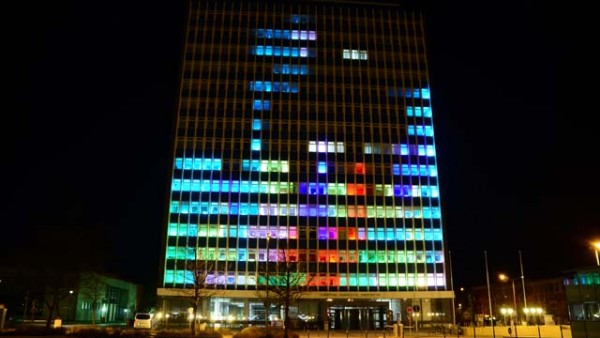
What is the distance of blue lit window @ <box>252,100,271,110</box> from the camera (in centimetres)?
9750

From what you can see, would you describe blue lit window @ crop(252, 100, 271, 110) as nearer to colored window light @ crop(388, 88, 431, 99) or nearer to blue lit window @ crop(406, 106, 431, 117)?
colored window light @ crop(388, 88, 431, 99)

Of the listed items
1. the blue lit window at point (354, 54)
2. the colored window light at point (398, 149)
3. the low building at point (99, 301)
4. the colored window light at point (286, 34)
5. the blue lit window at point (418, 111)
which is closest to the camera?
the low building at point (99, 301)

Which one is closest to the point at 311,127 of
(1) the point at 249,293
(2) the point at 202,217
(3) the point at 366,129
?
(3) the point at 366,129

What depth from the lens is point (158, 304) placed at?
8631 centimetres

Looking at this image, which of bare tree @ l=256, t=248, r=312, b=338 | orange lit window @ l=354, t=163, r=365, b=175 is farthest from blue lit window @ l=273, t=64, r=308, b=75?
bare tree @ l=256, t=248, r=312, b=338

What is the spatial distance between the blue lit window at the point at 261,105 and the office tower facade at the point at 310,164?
7.4 inches

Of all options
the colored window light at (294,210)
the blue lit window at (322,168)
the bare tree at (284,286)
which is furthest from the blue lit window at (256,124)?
the bare tree at (284,286)

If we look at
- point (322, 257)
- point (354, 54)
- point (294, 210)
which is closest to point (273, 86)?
point (354, 54)

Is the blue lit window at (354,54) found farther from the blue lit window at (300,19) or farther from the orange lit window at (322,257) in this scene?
the orange lit window at (322,257)

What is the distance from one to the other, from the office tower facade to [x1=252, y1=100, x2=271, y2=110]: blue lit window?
189 millimetres

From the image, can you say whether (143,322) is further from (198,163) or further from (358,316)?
(358,316)

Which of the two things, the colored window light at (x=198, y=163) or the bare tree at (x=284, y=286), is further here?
the colored window light at (x=198, y=163)

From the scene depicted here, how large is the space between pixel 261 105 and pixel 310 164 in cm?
1428

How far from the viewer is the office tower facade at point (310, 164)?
89438 millimetres
